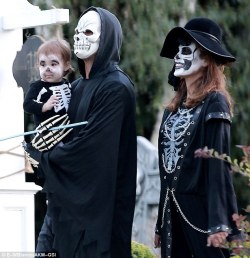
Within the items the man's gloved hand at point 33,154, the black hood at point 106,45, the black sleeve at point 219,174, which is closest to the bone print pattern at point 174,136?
the black sleeve at point 219,174

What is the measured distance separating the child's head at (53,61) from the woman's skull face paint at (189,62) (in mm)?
671

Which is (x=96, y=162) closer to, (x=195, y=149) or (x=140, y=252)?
(x=195, y=149)

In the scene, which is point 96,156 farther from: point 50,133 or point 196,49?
point 196,49

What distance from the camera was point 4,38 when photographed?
1084 cm

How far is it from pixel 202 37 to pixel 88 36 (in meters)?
0.65

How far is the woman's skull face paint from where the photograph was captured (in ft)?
27.6

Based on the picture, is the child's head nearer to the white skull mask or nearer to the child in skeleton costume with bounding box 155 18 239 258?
the white skull mask

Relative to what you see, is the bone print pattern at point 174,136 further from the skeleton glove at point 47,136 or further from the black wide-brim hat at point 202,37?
the skeleton glove at point 47,136

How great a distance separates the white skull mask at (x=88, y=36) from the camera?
8.52m

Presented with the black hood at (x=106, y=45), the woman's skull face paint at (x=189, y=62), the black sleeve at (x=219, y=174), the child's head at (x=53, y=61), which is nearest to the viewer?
the black sleeve at (x=219, y=174)

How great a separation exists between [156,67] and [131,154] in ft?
23.0

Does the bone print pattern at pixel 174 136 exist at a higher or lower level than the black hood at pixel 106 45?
lower

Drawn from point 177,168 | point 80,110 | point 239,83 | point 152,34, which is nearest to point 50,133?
point 80,110

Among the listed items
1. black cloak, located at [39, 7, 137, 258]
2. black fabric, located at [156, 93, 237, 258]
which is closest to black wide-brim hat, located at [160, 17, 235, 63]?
black fabric, located at [156, 93, 237, 258]
